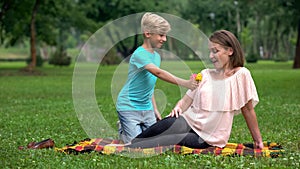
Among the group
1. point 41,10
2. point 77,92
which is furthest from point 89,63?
point 41,10

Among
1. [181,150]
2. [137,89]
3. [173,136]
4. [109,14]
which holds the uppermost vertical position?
[109,14]

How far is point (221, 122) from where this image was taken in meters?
7.28

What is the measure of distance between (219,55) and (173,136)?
1116mm

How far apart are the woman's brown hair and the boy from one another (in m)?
0.66

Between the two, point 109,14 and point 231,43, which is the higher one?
point 109,14

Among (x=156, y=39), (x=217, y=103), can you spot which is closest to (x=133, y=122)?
(x=156, y=39)

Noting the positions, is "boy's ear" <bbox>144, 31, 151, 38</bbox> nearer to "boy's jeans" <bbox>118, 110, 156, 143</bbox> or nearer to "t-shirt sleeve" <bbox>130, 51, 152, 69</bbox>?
"t-shirt sleeve" <bbox>130, 51, 152, 69</bbox>

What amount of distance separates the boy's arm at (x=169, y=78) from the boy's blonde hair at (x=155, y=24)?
0.45m

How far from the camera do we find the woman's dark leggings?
291 inches

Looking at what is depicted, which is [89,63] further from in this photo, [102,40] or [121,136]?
[121,136]

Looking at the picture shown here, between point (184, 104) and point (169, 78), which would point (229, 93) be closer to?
point (184, 104)

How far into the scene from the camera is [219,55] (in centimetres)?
725

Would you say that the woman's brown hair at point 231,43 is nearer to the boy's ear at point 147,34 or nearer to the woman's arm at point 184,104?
the woman's arm at point 184,104

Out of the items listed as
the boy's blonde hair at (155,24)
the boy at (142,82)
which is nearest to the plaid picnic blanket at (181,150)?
the boy at (142,82)
